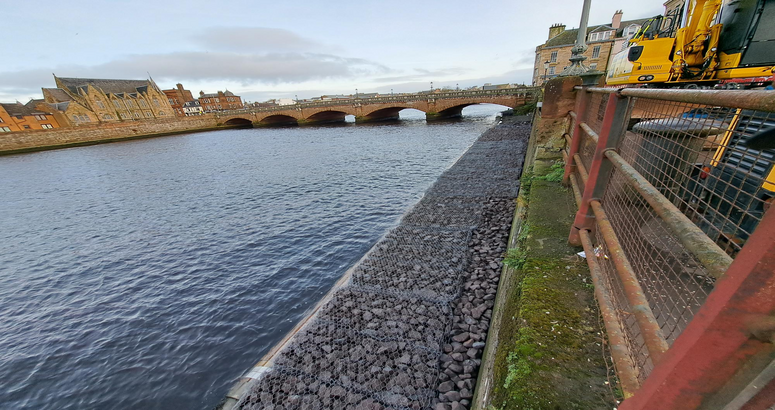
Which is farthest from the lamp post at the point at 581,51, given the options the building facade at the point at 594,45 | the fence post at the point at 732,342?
the building facade at the point at 594,45

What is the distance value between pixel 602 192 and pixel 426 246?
4781mm

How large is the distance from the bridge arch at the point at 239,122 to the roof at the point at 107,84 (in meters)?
25.4

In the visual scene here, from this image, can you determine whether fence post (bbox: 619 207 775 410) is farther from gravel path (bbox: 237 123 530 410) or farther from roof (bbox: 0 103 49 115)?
roof (bbox: 0 103 49 115)

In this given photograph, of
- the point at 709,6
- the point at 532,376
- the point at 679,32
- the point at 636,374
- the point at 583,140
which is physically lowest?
the point at 532,376

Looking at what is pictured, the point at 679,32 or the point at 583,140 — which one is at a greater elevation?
the point at 679,32

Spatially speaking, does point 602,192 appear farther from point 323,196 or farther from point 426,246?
point 323,196

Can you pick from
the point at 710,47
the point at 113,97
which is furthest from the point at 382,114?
the point at 113,97

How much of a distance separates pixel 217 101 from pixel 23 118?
5044 centimetres

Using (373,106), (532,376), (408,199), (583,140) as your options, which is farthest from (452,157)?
(373,106)

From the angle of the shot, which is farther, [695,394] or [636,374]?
[636,374]

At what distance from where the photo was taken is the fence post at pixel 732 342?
3.06 ft

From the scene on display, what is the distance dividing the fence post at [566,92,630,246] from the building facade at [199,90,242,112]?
111 metres

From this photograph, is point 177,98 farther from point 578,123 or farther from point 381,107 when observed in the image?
point 578,123

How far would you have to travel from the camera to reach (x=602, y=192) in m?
3.19
